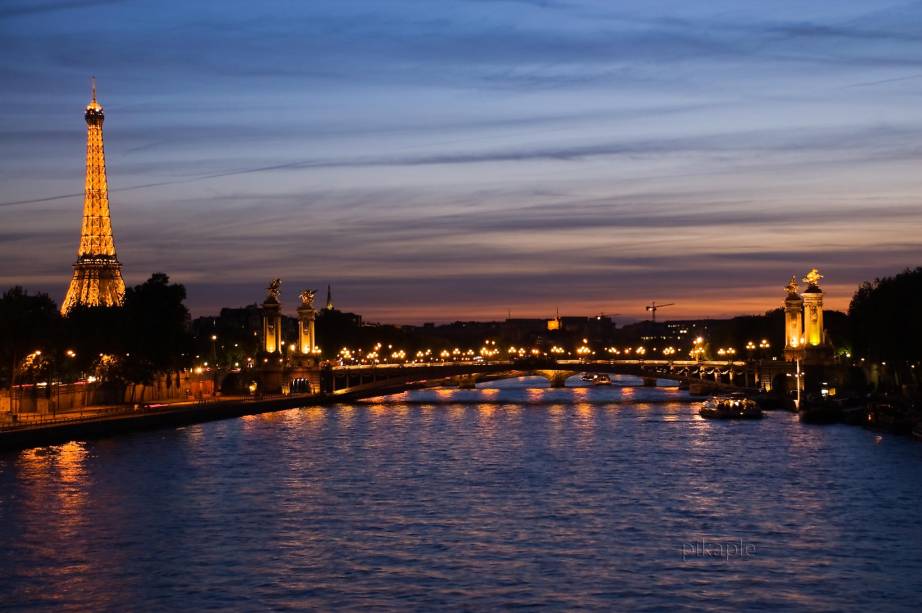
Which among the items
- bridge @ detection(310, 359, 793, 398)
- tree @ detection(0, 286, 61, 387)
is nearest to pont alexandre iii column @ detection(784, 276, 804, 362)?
bridge @ detection(310, 359, 793, 398)

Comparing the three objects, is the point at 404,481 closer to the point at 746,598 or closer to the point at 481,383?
the point at 746,598

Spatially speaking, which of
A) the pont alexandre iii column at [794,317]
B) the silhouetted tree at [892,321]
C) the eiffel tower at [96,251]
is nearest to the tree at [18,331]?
the eiffel tower at [96,251]

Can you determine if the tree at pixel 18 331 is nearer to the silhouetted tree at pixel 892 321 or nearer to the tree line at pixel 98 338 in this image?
the tree line at pixel 98 338

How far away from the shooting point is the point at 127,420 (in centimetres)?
6347

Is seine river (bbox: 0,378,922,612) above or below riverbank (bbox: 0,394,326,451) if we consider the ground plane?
below

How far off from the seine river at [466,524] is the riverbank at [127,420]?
5.52 ft

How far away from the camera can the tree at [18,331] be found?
203 ft

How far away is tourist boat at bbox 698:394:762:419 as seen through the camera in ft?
241

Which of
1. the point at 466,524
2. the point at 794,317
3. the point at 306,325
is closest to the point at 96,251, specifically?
the point at 306,325

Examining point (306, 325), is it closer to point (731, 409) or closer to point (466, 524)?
point (731, 409)

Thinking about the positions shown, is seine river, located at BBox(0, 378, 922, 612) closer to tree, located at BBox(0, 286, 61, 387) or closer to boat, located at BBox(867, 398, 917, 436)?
boat, located at BBox(867, 398, 917, 436)

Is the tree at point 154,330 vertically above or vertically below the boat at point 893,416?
above

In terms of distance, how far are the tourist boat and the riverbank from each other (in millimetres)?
24762

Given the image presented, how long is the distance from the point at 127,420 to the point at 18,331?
5.85 m
